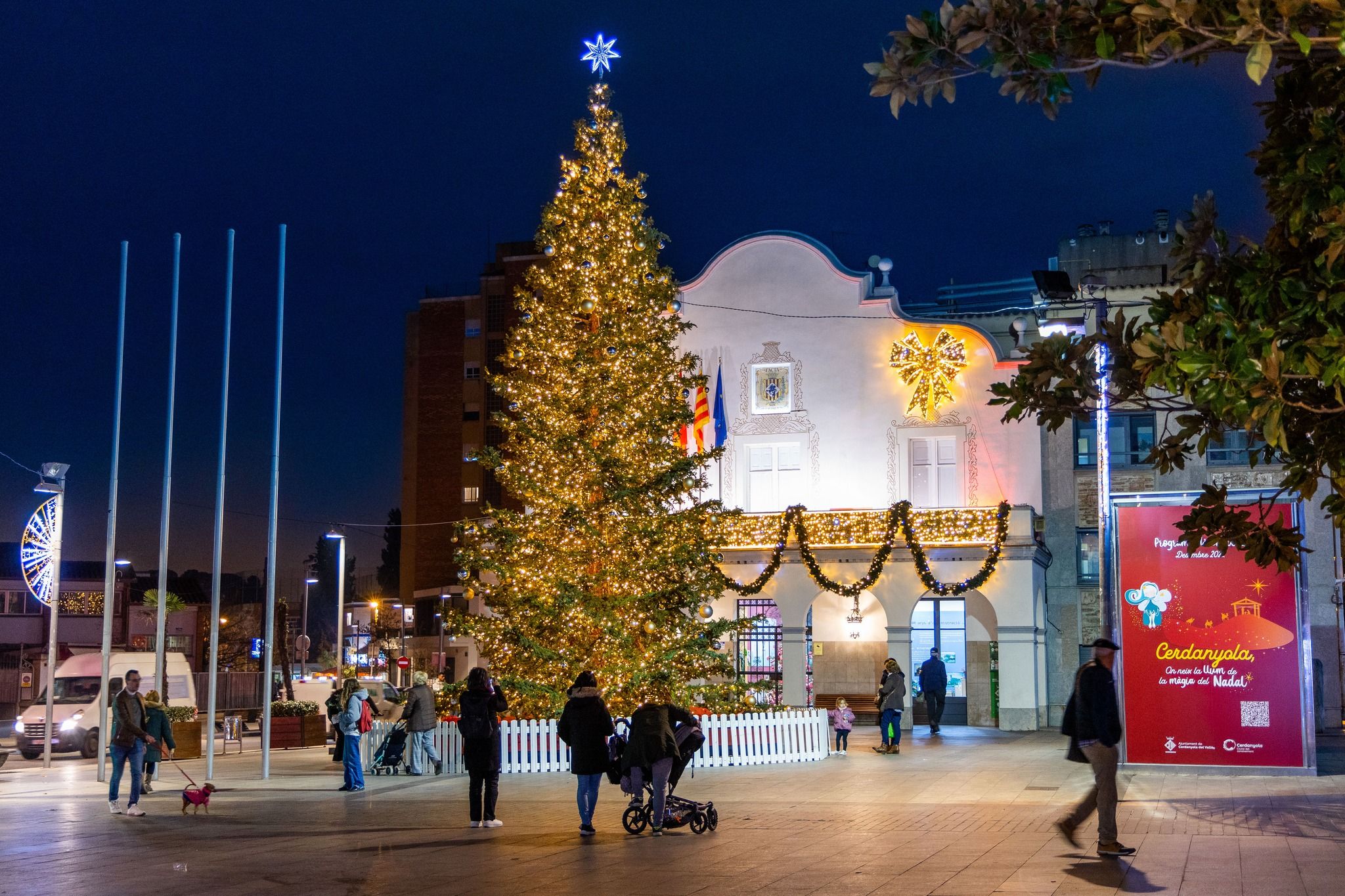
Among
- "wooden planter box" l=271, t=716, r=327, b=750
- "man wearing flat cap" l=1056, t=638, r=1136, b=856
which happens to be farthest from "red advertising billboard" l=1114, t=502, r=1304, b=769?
"wooden planter box" l=271, t=716, r=327, b=750

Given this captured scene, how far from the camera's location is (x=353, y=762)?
2038 centimetres

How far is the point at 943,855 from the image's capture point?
12492 mm

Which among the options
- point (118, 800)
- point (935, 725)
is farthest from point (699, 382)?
point (118, 800)

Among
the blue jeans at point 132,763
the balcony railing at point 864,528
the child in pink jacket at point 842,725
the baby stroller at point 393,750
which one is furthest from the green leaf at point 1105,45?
the balcony railing at point 864,528

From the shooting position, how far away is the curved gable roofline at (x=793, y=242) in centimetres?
3741

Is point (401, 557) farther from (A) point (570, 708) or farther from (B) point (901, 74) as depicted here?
(B) point (901, 74)

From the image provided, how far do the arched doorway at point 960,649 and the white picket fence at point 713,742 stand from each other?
34.7 ft

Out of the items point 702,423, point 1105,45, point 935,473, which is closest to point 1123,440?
point 935,473

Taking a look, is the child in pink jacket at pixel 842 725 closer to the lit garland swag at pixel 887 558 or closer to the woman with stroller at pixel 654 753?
the lit garland swag at pixel 887 558

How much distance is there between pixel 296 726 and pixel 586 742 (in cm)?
1926

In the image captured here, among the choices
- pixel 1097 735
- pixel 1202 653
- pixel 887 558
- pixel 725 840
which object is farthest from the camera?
pixel 887 558

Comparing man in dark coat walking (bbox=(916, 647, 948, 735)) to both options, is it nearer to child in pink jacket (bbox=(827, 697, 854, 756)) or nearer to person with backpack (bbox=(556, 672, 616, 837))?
child in pink jacket (bbox=(827, 697, 854, 756))

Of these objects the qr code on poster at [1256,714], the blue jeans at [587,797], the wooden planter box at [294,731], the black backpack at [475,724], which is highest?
the black backpack at [475,724]

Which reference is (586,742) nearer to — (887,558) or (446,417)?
(887,558)
